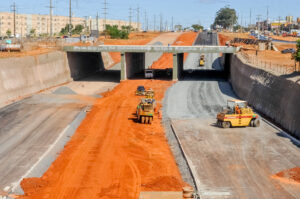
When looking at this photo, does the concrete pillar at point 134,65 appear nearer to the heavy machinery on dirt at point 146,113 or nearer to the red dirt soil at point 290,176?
the heavy machinery on dirt at point 146,113

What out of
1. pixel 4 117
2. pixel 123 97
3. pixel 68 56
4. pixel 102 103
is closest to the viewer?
pixel 4 117

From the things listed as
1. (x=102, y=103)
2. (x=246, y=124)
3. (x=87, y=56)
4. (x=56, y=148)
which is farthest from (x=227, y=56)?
(x=56, y=148)

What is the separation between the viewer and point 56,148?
35.8 metres

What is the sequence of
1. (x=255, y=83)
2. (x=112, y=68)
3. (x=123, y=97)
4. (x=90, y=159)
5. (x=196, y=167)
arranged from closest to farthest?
(x=196, y=167), (x=90, y=159), (x=255, y=83), (x=123, y=97), (x=112, y=68)

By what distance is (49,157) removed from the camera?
3322cm

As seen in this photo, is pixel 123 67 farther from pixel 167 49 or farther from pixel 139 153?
pixel 139 153

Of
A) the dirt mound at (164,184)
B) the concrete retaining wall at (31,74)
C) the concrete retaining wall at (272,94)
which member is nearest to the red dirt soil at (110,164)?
the dirt mound at (164,184)

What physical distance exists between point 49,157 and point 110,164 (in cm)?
560

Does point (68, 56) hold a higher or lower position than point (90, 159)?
higher

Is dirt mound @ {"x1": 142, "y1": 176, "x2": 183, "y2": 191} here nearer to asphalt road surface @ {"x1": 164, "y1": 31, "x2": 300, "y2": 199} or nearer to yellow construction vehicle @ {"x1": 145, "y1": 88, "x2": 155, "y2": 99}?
asphalt road surface @ {"x1": 164, "y1": 31, "x2": 300, "y2": 199}

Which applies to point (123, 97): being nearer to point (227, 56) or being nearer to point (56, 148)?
point (56, 148)

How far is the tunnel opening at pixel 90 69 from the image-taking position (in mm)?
82881

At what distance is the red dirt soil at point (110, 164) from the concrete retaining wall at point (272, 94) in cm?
1206

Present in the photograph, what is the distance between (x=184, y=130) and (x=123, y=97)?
73.1ft
